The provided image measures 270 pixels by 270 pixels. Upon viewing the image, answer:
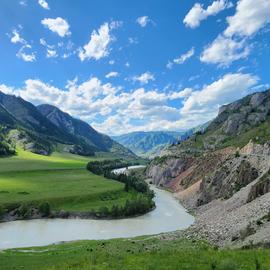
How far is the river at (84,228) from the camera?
8938 cm

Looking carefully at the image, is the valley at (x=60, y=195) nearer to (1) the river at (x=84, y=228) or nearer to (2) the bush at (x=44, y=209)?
(2) the bush at (x=44, y=209)

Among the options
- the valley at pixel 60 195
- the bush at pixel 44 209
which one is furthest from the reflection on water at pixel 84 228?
the valley at pixel 60 195

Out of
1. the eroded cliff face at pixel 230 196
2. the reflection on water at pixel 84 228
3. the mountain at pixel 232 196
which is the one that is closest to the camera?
the mountain at pixel 232 196

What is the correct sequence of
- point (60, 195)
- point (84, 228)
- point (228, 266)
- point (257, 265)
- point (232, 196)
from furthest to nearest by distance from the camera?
point (60, 195)
point (232, 196)
point (84, 228)
point (257, 265)
point (228, 266)

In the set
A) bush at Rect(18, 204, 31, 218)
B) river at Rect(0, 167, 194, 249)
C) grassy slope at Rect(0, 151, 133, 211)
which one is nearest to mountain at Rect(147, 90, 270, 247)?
river at Rect(0, 167, 194, 249)

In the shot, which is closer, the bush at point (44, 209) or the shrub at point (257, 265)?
the shrub at point (257, 265)

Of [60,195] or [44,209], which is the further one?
[60,195]

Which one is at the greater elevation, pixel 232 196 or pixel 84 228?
pixel 232 196

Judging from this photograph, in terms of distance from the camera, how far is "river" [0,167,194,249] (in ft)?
293

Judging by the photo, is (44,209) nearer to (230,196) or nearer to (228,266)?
(230,196)

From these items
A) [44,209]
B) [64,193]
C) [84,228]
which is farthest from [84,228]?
[64,193]

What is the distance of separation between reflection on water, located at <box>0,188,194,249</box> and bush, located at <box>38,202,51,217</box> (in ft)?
17.6

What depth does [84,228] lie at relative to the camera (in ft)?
344

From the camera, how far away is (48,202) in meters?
134
